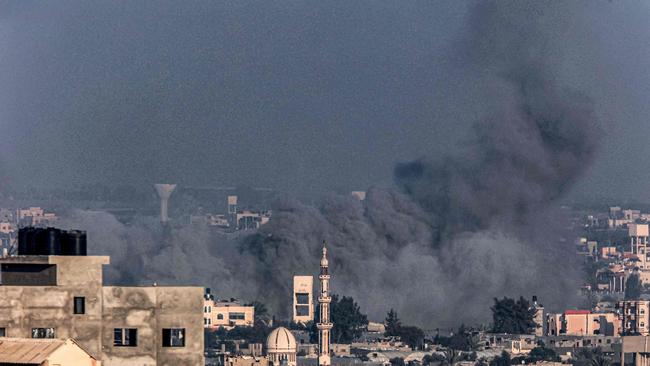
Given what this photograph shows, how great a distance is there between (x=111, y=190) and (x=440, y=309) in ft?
69.1

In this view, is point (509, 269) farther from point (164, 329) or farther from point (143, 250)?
point (164, 329)

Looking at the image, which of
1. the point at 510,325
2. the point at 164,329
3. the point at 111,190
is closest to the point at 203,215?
the point at 111,190

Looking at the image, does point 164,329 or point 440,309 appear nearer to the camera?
point 164,329

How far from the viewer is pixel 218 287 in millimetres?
164375

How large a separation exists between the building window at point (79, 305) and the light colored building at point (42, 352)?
3.20 m

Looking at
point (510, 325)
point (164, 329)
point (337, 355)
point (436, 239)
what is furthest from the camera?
point (436, 239)

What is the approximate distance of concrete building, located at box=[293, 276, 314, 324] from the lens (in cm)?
16062

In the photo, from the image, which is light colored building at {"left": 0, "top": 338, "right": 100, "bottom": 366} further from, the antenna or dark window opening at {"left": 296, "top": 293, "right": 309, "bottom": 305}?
the antenna

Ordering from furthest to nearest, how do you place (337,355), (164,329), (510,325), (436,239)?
1. (436,239)
2. (510,325)
3. (337,355)
4. (164,329)

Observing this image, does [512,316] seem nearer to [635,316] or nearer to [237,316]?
[635,316]

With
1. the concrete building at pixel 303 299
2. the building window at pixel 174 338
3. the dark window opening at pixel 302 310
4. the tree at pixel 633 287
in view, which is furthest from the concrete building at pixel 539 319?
the building window at pixel 174 338

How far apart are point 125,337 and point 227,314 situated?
110695 millimetres

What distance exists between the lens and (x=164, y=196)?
17088 cm

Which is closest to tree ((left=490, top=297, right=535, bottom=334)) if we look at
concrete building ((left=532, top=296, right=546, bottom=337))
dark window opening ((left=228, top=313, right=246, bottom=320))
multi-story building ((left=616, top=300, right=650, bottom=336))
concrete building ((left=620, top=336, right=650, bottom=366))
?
concrete building ((left=532, top=296, right=546, bottom=337))
